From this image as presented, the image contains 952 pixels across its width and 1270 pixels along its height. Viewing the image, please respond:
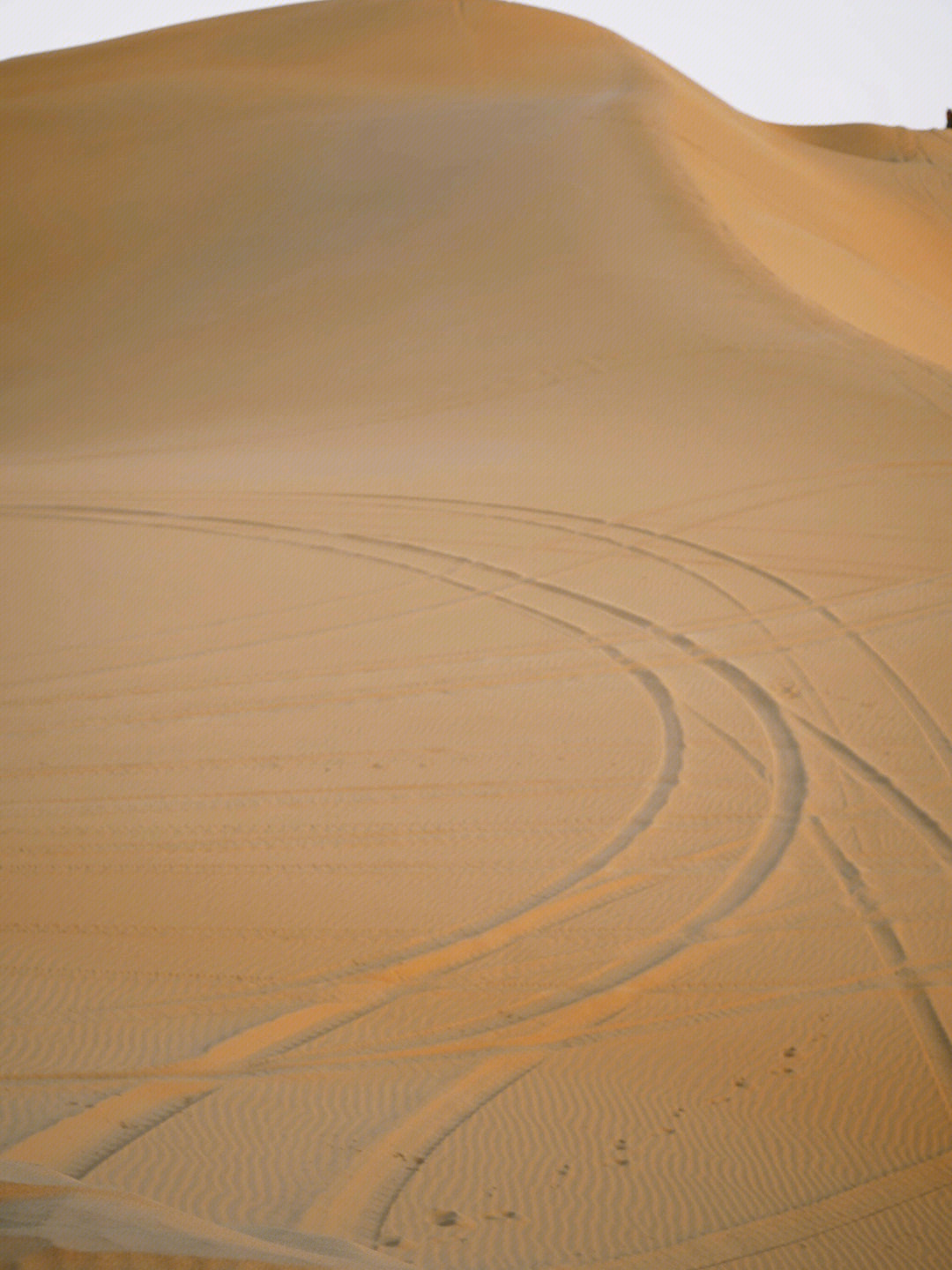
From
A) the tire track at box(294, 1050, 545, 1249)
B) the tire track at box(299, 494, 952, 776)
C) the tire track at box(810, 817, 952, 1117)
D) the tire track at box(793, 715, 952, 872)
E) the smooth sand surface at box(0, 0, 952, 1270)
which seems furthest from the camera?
the tire track at box(299, 494, 952, 776)

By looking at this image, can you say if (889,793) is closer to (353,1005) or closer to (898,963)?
(898,963)

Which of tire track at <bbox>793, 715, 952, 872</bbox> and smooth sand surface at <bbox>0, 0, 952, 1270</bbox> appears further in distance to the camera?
tire track at <bbox>793, 715, 952, 872</bbox>

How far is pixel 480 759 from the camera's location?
5816 mm

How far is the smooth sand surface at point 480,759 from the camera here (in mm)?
3283

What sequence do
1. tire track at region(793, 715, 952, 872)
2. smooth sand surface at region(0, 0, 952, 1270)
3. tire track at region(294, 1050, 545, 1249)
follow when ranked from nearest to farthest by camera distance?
tire track at region(294, 1050, 545, 1249) → smooth sand surface at region(0, 0, 952, 1270) → tire track at region(793, 715, 952, 872)

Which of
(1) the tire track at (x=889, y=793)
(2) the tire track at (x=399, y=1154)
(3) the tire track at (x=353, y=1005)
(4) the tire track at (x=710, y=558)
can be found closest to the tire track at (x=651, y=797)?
(3) the tire track at (x=353, y=1005)

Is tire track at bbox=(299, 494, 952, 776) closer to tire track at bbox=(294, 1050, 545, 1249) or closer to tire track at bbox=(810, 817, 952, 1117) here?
tire track at bbox=(810, 817, 952, 1117)

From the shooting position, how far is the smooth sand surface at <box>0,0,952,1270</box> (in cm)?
328

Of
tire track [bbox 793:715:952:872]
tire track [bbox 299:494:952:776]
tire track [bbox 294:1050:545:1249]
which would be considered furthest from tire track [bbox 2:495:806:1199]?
tire track [bbox 299:494:952:776]

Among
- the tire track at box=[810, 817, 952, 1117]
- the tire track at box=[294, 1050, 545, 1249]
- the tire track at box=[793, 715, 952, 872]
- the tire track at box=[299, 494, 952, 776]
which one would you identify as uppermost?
the tire track at box=[299, 494, 952, 776]

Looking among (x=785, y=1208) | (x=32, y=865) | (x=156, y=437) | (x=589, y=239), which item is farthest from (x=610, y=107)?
(x=785, y=1208)

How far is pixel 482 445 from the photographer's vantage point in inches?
435

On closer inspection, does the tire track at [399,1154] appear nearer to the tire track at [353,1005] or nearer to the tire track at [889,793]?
the tire track at [353,1005]

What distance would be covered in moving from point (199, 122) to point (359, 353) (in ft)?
32.1
